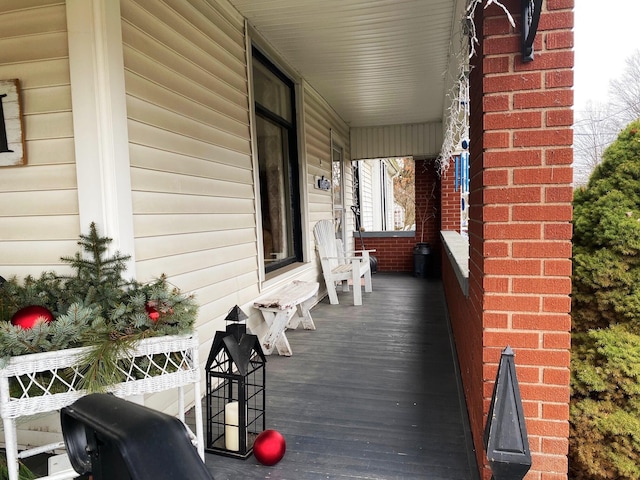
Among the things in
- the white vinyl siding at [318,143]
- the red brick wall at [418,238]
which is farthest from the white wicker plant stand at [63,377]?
the red brick wall at [418,238]

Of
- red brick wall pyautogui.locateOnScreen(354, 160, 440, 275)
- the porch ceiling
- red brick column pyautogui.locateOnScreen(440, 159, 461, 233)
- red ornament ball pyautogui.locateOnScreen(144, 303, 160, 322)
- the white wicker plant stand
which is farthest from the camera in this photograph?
red brick wall pyautogui.locateOnScreen(354, 160, 440, 275)

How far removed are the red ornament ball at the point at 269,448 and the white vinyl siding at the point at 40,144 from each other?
125 cm

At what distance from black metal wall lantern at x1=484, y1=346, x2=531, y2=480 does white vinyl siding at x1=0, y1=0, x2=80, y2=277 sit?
6.21 ft

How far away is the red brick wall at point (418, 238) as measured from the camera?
26.7 feet

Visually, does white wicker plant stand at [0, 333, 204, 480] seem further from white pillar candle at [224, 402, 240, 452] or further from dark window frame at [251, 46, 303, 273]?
dark window frame at [251, 46, 303, 273]

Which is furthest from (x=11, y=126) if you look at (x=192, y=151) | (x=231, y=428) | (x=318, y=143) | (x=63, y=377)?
(x=318, y=143)

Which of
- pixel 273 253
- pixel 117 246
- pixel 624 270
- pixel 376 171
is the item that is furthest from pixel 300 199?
pixel 376 171

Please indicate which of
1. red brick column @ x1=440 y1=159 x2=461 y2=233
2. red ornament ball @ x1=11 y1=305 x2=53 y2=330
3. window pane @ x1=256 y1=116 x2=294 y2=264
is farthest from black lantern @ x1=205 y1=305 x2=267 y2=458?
red brick column @ x1=440 y1=159 x2=461 y2=233

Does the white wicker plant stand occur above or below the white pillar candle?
above

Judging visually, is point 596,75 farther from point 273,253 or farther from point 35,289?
point 35,289

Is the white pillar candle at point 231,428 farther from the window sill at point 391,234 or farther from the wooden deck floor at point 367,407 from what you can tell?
the window sill at point 391,234

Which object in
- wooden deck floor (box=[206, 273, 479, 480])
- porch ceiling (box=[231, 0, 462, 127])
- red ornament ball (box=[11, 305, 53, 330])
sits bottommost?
wooden deck floor (box=[206, 273, 479, 480])

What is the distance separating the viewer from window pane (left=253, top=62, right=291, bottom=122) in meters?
3.90

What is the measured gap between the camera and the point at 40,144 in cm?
196
